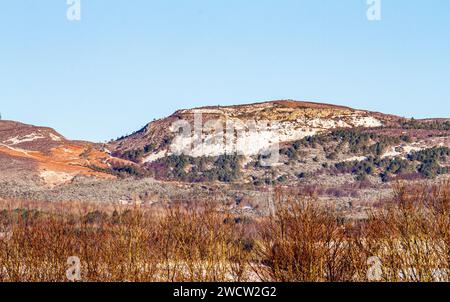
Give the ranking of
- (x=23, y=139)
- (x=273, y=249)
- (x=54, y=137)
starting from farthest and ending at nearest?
(x=54, y=137)
(x=23, y=139)
(x=273, y=249)

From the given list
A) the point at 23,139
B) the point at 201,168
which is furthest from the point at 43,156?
the point at 201,168

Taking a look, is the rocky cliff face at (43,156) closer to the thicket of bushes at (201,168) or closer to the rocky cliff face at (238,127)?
the rocky cliff face at (238,127)

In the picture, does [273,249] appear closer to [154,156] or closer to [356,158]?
[356,158]

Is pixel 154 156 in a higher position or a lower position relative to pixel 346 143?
lower

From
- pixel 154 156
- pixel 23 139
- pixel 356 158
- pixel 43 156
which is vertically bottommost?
pixel 356 158

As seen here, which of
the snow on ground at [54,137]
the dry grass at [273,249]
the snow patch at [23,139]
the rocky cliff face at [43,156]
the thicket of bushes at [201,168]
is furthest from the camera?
the snow on ground at [54,137]

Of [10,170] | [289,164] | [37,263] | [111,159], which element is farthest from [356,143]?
[37,263]

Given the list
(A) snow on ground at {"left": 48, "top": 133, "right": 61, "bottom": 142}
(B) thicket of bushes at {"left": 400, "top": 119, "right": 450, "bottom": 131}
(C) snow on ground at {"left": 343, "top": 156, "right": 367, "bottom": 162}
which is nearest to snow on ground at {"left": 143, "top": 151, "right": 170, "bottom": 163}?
(A) snow on ground at {"left": 48, "top": 133, "right": 61, "bottom": 142}

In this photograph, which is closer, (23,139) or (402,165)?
(402,165)

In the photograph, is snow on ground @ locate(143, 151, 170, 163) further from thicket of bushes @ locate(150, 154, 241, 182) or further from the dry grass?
the dry grass

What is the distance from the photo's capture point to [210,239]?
19859 mm

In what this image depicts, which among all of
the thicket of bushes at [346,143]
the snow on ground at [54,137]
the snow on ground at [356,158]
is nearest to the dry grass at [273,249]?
the snow on ground at [356,158]

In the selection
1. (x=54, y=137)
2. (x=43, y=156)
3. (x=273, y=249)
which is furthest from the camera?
(x=54, y=137)
